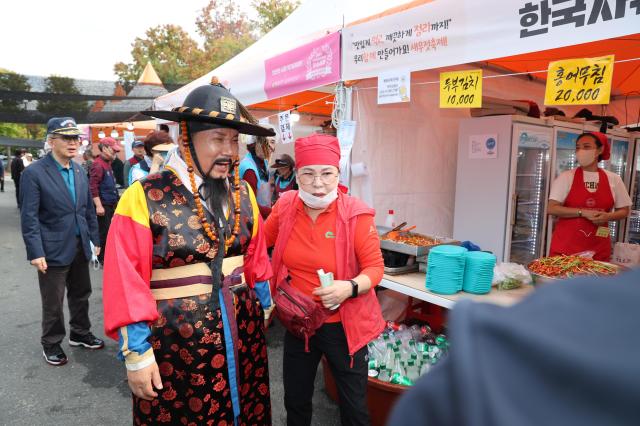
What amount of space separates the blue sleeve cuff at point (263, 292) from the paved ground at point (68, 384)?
1.26 m

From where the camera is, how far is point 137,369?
5.31 feet

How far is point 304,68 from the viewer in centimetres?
394

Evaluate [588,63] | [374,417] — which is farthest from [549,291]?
[374,417]

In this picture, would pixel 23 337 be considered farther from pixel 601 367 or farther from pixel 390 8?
pixel 601 367

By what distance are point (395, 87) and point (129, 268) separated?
2327 millimetres

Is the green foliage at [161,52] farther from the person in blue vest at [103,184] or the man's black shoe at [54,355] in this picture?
the man's black shoe at [54,355]

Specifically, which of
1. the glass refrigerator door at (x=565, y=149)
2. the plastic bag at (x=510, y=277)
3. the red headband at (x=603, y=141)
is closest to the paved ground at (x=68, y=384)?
the plastic bag at (x=510, y=277)

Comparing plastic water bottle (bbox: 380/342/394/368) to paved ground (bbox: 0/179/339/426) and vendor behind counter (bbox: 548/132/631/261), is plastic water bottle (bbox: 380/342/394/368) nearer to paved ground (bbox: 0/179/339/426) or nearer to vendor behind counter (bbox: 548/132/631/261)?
paved ground (bbox: 0/179/339/426)

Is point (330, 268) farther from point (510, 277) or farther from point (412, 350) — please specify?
point (510, 277)

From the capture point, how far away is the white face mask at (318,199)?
221cm

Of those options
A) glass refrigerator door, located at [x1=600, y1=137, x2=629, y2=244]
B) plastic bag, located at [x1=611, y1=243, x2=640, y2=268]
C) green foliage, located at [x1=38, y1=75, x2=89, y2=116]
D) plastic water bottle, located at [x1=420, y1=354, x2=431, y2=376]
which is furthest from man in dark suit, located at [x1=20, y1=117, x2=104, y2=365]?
green foliage, located at [x1=38, y1=75, x2=89, y2=116]

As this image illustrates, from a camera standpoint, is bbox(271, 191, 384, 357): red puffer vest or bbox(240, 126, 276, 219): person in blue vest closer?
bbox(271, 191, 384, 357): red puffer vest

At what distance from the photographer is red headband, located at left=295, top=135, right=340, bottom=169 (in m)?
2.20

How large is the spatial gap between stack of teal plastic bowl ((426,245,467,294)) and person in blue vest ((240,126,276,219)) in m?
2.17
